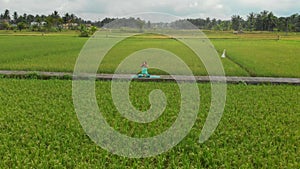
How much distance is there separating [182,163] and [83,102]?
128 inches

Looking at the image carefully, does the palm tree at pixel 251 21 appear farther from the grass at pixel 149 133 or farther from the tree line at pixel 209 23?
the grass at pixel 149 133

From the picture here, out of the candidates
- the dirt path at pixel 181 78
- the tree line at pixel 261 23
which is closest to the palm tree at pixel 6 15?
the tree line at pixel 261 23

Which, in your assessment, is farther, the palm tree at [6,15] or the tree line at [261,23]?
the palm tree at [6,15]

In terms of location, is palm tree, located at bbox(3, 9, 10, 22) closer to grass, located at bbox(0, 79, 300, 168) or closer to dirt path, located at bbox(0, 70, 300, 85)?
dirt path, located at bbox(0, 70, 300, 85)

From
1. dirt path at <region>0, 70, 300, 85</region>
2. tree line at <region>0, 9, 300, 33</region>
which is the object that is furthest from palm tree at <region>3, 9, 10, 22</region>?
dirt path at <region>0, 70, 300, 85</region>

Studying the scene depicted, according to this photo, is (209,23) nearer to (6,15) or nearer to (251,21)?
(251,21)

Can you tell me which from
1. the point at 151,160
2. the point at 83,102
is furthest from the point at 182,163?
the point at 83,102

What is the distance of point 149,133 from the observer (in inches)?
172

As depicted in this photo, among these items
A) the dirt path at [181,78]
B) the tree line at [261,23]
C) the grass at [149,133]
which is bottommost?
the grass at [149,133]

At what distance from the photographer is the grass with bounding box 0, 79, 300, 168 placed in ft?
11.2

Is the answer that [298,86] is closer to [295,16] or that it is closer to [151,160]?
[151,160]

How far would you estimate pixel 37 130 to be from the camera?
14.3 feet

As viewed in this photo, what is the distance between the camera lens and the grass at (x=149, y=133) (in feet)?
11.2

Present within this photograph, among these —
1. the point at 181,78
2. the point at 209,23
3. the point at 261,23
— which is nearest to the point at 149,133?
the point at 181,78
